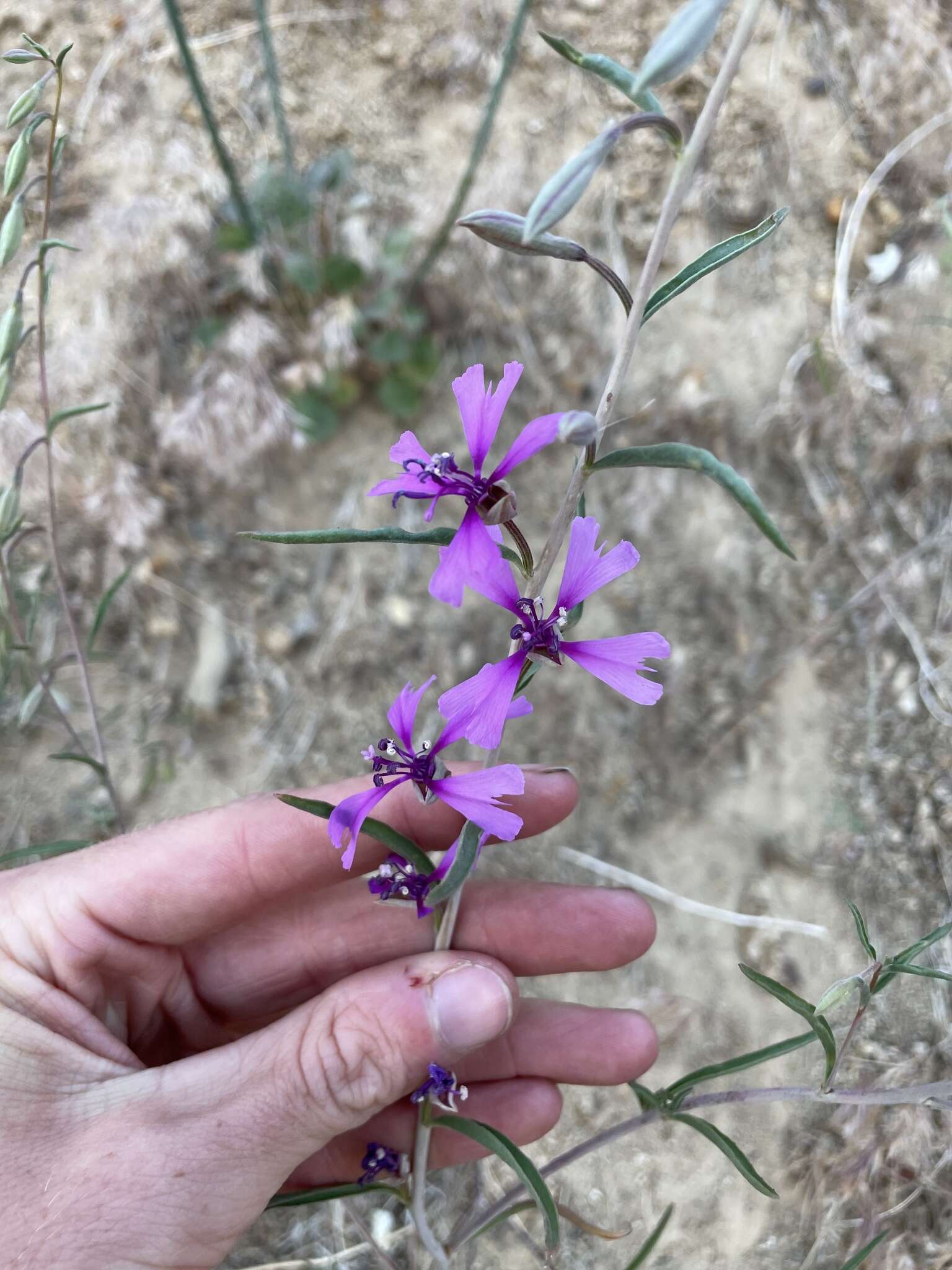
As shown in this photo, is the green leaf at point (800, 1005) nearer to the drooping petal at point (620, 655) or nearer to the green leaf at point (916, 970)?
the green leaf at point (916, 970)

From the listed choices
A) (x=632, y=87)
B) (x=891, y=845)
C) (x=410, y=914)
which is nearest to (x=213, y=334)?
(x=410, y=914)

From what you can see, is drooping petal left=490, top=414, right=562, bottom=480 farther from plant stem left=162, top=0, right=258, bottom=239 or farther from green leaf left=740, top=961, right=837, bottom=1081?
plant stem left=162, top=0, right=258, bottom=239

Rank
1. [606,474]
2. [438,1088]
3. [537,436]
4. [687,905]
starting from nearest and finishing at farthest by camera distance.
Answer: [537,436], [438,1088], [687,905], [606,474]

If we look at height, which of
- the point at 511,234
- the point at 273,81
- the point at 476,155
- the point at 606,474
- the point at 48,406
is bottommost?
the point at 511,234

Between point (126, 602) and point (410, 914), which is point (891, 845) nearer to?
point (410, 914)

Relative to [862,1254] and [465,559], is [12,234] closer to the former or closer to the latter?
[465,559]

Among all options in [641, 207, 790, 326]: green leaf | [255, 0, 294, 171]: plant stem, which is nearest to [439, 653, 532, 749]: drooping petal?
[641, 207, 790, 326]: green leaf

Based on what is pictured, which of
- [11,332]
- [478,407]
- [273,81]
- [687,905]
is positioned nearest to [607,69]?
[478,407]
